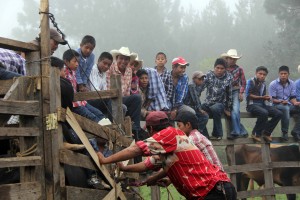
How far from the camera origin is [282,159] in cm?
1440

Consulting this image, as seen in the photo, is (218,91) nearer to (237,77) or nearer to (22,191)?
(237,77)

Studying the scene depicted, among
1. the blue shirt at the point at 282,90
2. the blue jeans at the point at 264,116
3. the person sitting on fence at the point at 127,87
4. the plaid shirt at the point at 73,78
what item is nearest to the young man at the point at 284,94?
the blue shirt at the point at 282,90

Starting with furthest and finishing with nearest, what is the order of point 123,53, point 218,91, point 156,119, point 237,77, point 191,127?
point 237,77
point 218,91
point 123,53
point 191,127
point 156,119

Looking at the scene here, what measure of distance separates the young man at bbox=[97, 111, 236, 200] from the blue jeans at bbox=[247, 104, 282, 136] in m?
6.05

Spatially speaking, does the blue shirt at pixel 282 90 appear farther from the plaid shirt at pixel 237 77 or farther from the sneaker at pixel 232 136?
the sneaker at pixel 232 136

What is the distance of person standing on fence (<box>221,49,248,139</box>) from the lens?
11391mm

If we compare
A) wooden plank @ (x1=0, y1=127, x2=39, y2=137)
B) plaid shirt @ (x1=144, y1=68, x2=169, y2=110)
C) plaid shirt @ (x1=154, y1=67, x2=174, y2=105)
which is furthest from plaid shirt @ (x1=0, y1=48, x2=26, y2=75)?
plaid shirt @ (x1=154, y1=67, x2=174, y2=105)

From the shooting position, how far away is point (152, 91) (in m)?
9.95

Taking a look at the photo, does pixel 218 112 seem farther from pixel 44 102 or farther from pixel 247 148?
pixel 44 102

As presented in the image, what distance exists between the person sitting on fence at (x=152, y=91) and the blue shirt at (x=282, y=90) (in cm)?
330

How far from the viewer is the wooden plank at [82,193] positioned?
5213 mm

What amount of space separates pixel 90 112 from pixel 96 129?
1741 mm

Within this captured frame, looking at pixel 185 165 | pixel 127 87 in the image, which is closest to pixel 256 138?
pixel 127 87

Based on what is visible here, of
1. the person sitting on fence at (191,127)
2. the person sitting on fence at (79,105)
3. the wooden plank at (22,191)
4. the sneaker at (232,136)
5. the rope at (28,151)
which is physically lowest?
the wooden plank at (22,191)
